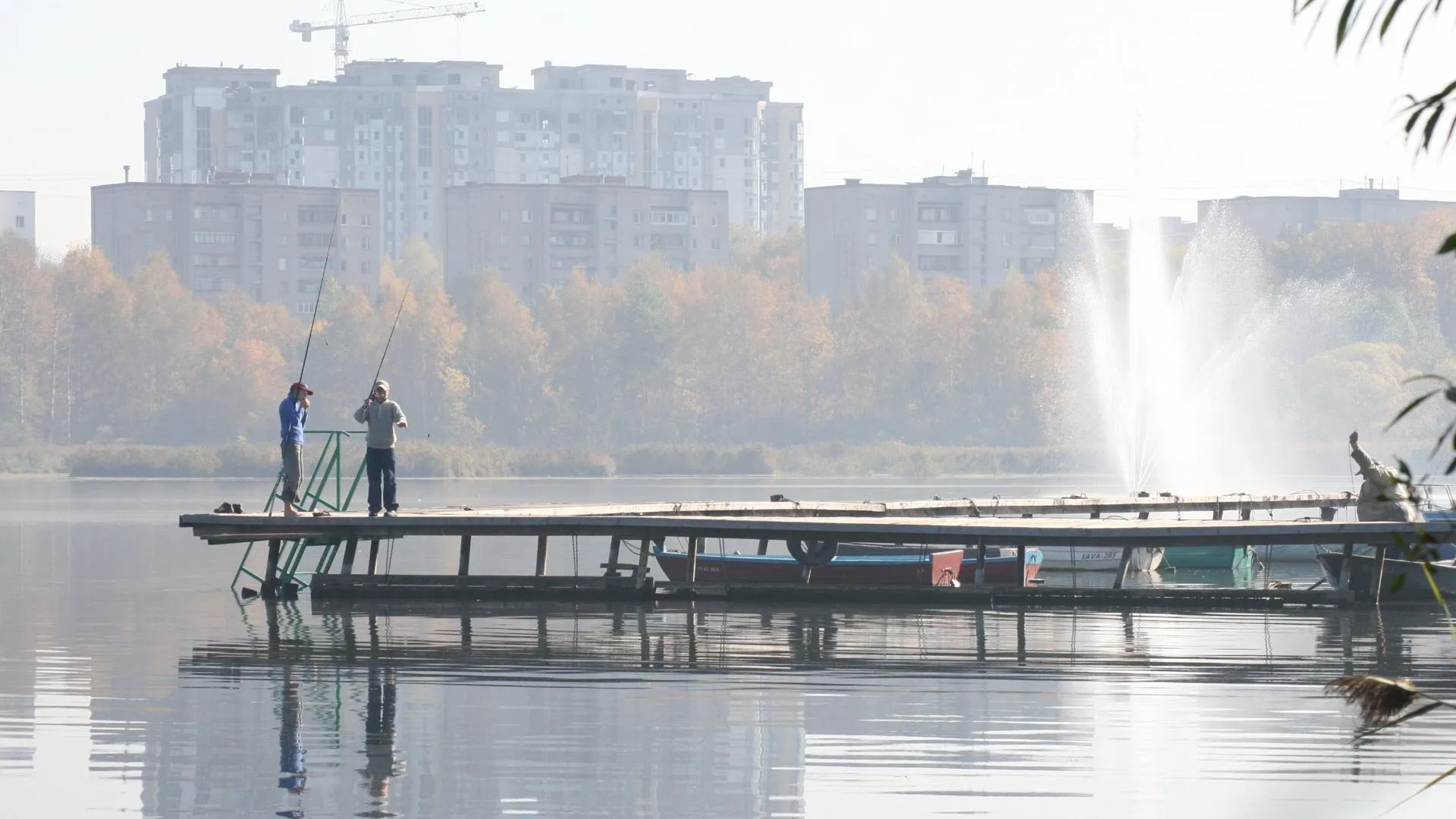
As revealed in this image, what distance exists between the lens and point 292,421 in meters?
25.3

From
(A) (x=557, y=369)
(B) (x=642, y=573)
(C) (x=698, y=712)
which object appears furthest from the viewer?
(A) (x=557, y=369)

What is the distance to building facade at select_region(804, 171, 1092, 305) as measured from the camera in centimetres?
17025

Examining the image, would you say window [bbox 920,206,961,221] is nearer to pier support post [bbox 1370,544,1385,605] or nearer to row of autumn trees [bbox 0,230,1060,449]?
row of autumn trees [bbox 0,230,1060,449]

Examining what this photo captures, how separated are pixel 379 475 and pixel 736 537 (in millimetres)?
4376

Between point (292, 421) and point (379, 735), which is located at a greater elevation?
point (292, 421)

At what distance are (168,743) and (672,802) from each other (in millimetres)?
4388

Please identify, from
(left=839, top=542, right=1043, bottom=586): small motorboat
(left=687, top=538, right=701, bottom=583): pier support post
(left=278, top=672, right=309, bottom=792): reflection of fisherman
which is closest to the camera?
(left=278, top=672, right=309, bottom=792): reflection of fisherman

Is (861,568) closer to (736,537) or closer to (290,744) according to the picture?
(736,537)

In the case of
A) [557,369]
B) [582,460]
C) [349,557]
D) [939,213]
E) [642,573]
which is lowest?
[582,460]

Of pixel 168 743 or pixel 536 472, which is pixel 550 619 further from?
pixel 536 472

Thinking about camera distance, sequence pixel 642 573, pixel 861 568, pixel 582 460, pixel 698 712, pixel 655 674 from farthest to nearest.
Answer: pixel 582 460
pixel 861 568
pixel 642 573
pixel 655 674
pixel 698 712

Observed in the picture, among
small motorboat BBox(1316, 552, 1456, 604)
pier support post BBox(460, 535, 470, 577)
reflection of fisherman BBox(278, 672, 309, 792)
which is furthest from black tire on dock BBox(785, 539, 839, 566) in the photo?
reflection of fisherman BBox(278, 672, 309, 792)

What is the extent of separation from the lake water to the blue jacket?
2.16 m

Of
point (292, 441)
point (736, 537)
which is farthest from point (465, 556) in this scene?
point (736, 537)
